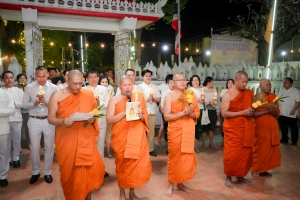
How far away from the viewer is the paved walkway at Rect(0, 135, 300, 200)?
14.0 ft

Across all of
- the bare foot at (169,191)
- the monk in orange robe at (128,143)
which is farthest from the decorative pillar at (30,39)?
the bare foot at (169,191)

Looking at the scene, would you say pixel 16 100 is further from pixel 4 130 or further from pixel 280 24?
pixel 280 24

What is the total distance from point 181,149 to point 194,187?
2.92 feet

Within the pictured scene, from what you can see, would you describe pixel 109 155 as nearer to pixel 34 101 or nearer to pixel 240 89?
pixel 34 101

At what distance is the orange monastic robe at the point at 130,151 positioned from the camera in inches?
153

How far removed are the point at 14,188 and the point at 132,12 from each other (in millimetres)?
6601

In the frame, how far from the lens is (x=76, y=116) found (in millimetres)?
3438

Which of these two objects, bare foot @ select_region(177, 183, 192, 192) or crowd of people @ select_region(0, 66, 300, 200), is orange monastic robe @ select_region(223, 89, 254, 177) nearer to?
crowd of people @ select_region(0, 66, 300, 200)

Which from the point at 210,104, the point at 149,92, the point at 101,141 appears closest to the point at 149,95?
the point at 149,92

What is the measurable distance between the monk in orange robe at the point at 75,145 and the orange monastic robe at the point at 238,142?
2347 mm

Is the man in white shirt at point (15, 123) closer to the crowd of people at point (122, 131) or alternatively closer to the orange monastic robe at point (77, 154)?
the crowd of people at point (122, 131)

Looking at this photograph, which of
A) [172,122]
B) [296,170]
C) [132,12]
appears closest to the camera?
[172,122]

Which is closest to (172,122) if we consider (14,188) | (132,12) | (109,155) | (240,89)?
(240,89)

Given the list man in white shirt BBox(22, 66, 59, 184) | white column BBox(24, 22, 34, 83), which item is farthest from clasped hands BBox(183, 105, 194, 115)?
white column BBox(24, 22, 34, 83)
